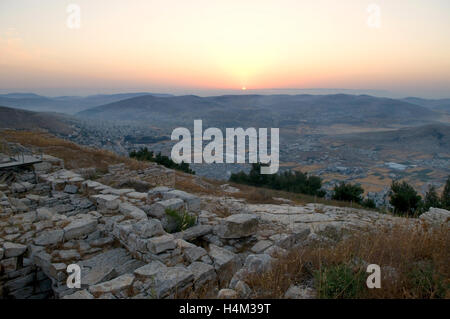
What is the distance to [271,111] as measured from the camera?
111 m

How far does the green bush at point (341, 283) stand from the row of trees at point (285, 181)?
1668 cm

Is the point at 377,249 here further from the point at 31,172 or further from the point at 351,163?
the point at 351,163

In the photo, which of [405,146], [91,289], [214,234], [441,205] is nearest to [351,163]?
[405,146]

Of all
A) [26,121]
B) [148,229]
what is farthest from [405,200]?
[26,121]

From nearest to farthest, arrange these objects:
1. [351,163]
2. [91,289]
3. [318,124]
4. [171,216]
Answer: [91,289], [171,216], [351,163], [318,124]

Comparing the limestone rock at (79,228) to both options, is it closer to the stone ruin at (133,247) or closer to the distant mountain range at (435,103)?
the stone ruin at (133,247)

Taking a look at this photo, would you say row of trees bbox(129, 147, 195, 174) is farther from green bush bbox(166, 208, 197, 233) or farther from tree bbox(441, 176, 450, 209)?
tree bbox(441, 176, 450, 209)

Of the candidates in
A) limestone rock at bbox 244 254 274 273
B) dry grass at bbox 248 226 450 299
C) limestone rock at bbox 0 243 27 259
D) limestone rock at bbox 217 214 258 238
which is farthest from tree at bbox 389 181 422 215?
limestone rock at bbox 0 243 27 259

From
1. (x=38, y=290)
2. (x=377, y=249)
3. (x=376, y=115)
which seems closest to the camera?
(x=377, y=249)

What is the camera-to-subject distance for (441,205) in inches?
497

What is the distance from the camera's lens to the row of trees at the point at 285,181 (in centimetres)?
1936

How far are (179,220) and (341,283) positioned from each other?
3.85 metres
